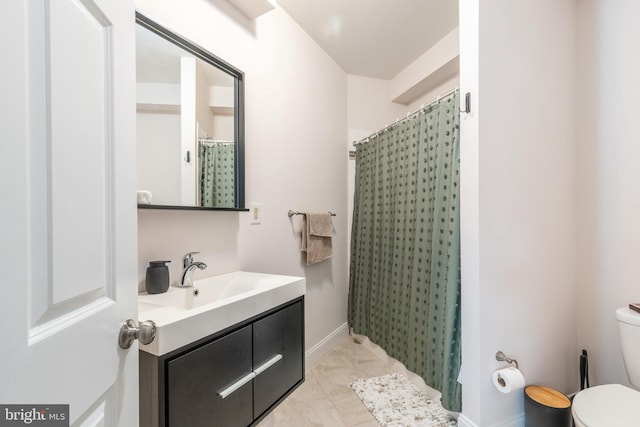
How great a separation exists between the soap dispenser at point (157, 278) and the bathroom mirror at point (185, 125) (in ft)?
0.80

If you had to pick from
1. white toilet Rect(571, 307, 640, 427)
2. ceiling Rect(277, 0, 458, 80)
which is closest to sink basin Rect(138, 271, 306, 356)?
white toilet Rect(571, 307, 640, 427)

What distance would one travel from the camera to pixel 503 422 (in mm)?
1387

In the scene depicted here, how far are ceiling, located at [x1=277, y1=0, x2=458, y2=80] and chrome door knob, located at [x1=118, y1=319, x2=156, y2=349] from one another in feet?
6.87

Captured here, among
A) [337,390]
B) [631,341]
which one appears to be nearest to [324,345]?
[337,390]

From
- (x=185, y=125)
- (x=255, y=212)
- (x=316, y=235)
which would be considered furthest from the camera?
(x=316, y=235)

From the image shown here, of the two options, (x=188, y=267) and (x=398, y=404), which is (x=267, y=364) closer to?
(x=188, y=267)

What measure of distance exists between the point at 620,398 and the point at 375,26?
2478 mm

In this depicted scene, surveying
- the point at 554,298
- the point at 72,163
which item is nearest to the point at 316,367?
the point at 554,298

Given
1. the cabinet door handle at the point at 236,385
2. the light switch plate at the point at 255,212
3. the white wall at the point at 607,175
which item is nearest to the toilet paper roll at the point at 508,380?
the white wall at the point at 607,175

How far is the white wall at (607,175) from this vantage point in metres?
1.38

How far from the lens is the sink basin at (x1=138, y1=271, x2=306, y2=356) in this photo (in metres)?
0.77

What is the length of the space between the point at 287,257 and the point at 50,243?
1.54m

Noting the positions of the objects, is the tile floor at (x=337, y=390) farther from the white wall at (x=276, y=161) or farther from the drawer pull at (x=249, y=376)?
the drawer pull at (x=249, y=376)

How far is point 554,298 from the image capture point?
1.55 m
